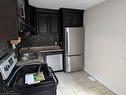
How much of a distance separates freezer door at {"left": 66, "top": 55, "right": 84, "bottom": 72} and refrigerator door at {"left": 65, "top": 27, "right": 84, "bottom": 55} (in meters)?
0.19

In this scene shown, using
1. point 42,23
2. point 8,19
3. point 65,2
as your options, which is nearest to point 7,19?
point 8,19

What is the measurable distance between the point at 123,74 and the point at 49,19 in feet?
9.37

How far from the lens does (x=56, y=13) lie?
3.99 m

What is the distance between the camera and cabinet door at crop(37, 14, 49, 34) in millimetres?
3820

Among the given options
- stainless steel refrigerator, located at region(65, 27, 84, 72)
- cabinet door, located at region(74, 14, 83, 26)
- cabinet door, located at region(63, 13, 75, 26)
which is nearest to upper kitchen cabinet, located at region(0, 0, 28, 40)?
stainless steel refrigerator, located at region(65, 27, 84, 72)

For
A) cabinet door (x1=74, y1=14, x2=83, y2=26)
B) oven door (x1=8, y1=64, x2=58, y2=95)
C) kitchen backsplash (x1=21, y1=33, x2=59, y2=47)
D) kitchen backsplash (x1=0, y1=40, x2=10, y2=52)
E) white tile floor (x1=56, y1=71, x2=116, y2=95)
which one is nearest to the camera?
oven door (x1=8, y1=64, x2=58, y2=95)

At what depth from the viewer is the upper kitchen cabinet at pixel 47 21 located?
381 cm

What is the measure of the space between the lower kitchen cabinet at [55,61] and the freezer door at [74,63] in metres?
0.27

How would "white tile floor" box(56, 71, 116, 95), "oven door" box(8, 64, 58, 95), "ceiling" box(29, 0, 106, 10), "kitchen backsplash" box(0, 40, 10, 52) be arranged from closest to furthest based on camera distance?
"oven door" box(8, 64, 58, 95)
"kitchen backsplash" box(0, 40, 10, 52)
"white tile floor" box(56, 71, 116, 95)
"ceiling" box(29, 0, 106, 10)

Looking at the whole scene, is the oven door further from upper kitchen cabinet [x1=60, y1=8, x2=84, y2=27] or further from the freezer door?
upper kitchen cabinet [x1=60, y1=8, x2=84, y2=27]

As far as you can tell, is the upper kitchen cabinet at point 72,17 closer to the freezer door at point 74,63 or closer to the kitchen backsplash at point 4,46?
the freezer door at point 74,63

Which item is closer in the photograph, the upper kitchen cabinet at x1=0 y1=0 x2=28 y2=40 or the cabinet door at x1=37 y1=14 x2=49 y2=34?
the upper kitchen cabinet at x1=0 y1=0 x2=28 y2=40

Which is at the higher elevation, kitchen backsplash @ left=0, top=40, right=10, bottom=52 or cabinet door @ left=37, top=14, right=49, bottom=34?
cabinet door @ left=37, top=14, right=49, bottom=34

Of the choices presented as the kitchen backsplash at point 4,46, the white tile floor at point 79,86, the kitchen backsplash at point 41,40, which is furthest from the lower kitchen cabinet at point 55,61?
the kitchen backsplash at point 4,46
